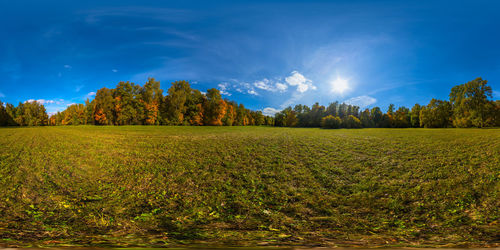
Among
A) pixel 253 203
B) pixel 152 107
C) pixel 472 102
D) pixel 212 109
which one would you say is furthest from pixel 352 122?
pixel 253 203

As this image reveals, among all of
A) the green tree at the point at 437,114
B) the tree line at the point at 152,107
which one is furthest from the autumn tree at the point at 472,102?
the tree line at the point at 152,107

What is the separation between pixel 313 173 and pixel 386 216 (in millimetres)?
2971

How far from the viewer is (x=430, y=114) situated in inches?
1425

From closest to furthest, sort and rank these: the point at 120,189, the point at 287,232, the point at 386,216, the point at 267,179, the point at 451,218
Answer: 1. the point at 287,232
2. the point at 451,218
3. the point at 386,216
4. the point at 120,189
5. the point at 267,179

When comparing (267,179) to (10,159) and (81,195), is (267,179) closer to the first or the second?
(81,195)

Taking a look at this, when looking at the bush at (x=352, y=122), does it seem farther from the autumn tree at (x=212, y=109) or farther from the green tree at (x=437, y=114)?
the autumn tree at (x=212, y=109)

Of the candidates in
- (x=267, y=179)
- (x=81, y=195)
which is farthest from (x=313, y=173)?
(x=81, y=195)

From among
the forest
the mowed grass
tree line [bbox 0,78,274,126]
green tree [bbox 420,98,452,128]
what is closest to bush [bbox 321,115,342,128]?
the forest

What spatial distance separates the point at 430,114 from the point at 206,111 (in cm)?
4318

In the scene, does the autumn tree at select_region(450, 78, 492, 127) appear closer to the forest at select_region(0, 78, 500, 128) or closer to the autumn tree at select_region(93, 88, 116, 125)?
the forest at select_region(0, 78, 500, 128)

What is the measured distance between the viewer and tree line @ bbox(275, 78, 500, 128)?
1103 inches

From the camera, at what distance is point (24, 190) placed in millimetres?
5195

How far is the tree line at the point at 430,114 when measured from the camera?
28.0 meters

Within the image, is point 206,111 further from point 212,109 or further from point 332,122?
point 332,122
